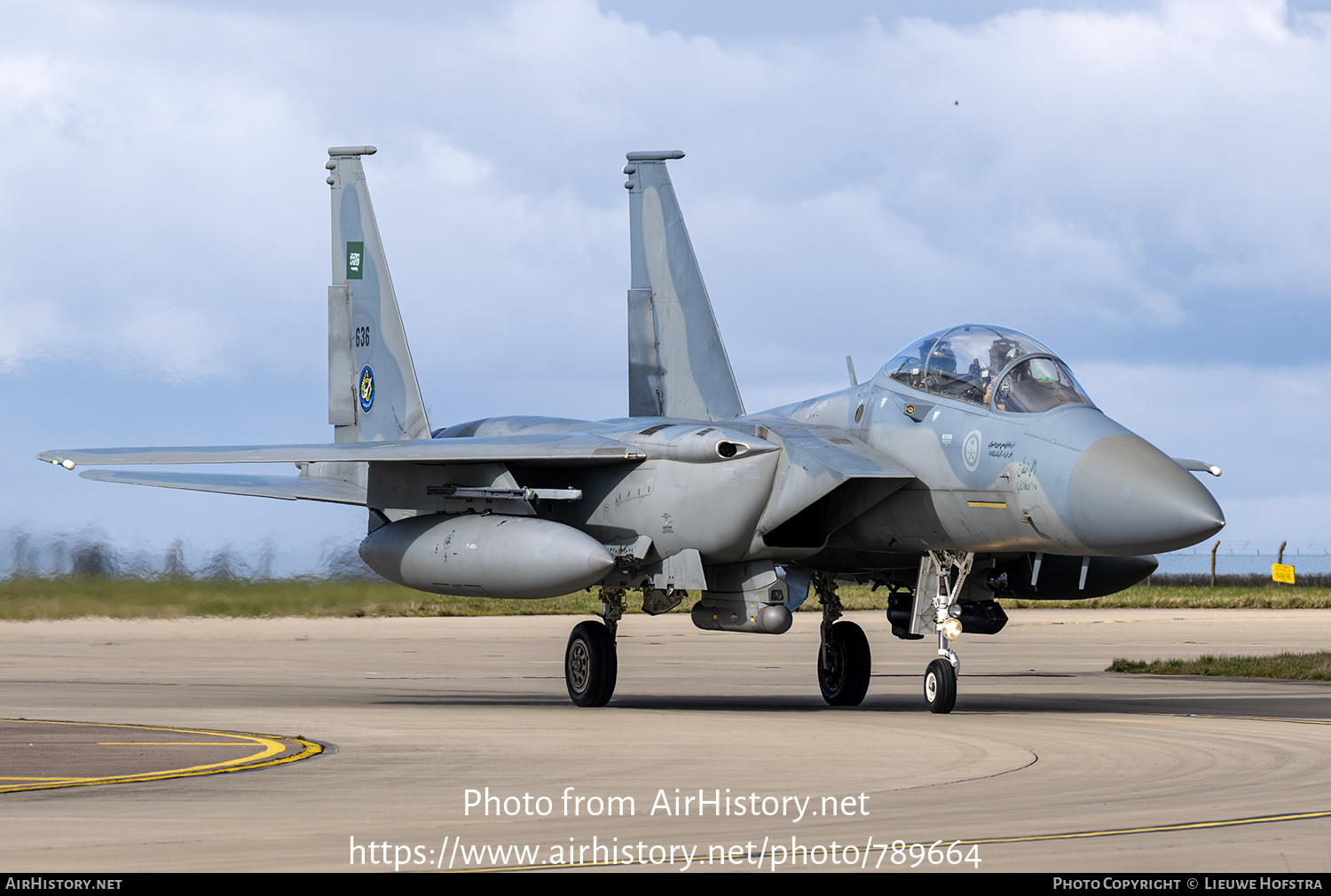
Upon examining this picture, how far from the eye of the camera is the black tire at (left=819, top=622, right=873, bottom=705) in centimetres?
1546

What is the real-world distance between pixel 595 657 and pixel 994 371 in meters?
4.87

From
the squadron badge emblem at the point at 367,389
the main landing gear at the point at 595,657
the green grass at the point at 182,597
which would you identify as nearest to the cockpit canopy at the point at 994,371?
the main landing gear at the point at 595,657

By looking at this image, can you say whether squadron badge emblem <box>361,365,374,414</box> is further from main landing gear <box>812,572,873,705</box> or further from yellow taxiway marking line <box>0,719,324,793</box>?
yellow taxiway marking line <box>0,719,324,793</box>

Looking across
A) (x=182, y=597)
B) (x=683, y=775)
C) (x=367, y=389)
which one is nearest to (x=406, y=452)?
(x=367, y=389)

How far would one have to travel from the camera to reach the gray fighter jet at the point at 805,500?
12070mm

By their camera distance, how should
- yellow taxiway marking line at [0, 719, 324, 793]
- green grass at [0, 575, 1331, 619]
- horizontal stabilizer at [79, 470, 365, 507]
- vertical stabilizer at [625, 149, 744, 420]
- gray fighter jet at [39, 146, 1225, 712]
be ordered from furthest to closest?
green grass at [0, 575, 1331, 619]
vertical stabilizer at [625, 149, 744, 420]
horizontal stabilizer at [79, 470, 365, 507]
gray fighter jet at [39, 146, 1225, 712]
yellow taxiway marking line at [0, 719, 324, 793]

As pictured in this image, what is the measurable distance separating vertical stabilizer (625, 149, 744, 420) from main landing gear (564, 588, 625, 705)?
5.40 metres

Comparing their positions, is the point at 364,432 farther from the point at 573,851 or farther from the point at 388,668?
the point at 573,851

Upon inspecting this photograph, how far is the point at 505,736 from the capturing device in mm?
11375

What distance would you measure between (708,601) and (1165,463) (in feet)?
15.7

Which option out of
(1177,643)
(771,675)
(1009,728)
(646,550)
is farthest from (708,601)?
(1177,643)

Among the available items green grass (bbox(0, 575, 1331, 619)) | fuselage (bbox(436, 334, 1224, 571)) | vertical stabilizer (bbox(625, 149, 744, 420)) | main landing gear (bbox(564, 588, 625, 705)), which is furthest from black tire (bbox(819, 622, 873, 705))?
green grass (bbox(0, 575, 1331, 619))
